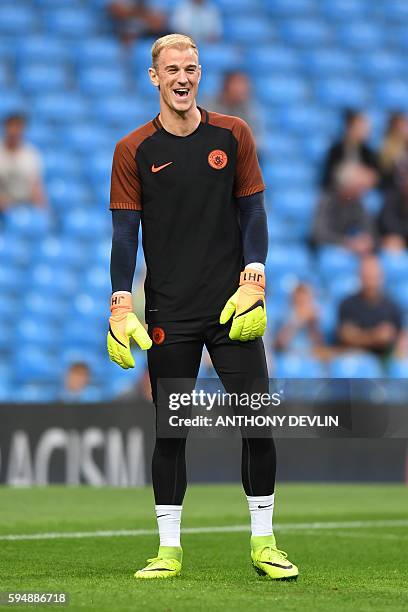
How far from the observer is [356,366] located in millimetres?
13641

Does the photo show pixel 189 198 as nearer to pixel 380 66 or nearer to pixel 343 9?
pixel 380 66

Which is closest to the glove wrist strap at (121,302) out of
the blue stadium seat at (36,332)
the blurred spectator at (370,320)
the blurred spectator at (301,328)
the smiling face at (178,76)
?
the smiling face at (178,76)

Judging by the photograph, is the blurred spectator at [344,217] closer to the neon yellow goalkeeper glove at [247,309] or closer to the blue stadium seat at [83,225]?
the blue stadium seat at [83,225]

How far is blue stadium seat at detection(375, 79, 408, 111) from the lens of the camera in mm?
18297

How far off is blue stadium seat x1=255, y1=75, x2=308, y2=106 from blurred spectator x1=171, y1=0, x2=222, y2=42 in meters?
0.78

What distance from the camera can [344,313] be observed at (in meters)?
13.8

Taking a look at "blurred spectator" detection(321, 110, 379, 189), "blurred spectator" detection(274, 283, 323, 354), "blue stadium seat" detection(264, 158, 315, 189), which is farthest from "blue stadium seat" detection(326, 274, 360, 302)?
"blue stadium seat" detection(264, 158, 315, 189)

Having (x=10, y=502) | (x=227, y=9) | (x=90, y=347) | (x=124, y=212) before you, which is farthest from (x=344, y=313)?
(x=124, y=212)

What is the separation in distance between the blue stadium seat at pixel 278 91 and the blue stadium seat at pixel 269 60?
14cm

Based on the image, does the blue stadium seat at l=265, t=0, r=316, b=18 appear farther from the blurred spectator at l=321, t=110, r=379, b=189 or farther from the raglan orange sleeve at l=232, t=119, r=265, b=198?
the raglan orange sleeve at l=232, t=119, r=265, b=198

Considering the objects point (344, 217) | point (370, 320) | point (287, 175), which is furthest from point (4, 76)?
point (370, 320)

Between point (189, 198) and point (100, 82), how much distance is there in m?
11.7

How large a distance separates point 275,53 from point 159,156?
1274 centimetres

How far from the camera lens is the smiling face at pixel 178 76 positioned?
588 cm
